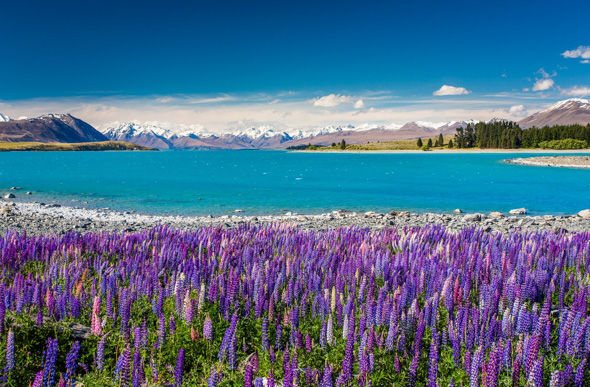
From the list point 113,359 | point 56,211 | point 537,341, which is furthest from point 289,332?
point 56,211

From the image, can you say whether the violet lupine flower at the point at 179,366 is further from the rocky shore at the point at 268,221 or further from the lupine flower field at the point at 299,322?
the rocky shore at the point at 268,221

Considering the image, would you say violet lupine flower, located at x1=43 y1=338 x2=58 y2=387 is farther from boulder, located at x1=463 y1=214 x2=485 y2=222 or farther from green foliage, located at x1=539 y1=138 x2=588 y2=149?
green foliage, located at x1=539 y1=138 x2=588 y2=149

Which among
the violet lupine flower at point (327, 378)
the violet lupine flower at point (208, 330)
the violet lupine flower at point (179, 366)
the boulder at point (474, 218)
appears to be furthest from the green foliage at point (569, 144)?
the violet lupine flower at point (179, 366)

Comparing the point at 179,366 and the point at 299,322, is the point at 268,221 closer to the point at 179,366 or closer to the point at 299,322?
the point at 299,322

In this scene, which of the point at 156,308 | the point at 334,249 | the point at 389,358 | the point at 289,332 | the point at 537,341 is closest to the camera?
the point at 537,341

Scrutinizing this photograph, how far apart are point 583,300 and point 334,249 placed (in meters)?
4.49

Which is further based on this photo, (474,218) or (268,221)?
(474,218)

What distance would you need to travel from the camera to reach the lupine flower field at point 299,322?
412 centimetres

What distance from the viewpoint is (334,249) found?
9.12 meters

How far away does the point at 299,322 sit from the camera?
569 cm

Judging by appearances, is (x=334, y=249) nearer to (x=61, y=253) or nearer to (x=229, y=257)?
(x=229, y=257)

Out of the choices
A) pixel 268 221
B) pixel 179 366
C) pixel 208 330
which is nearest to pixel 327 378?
pixel 179 366

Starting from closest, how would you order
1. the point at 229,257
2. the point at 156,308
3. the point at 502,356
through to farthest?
the point at 502,356, the point at 156,308, the point at 229,257

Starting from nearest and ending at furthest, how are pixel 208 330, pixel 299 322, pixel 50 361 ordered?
pixel 50 361 < pixel 208 330 < pixel 299 322
